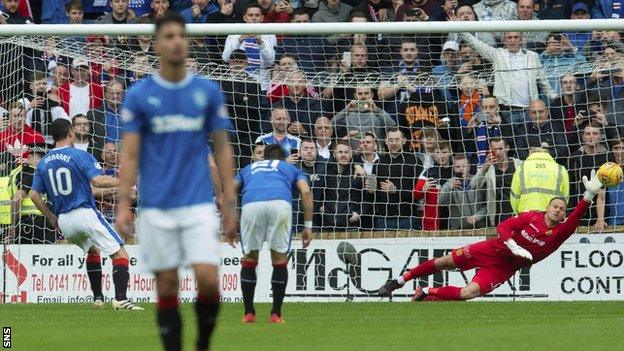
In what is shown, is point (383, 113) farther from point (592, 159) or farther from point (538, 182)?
point (592, 159)

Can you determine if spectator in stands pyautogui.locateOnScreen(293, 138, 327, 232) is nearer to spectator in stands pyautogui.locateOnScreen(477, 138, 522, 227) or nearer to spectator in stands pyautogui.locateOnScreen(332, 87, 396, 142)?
spectator in stands pyautogui.locateOnScreen(332, 87, 396, 142)

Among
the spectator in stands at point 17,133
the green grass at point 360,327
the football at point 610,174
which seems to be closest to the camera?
the green grass at point 360,327

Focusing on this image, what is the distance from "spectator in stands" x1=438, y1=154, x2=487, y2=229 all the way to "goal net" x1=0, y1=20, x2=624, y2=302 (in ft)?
0.07

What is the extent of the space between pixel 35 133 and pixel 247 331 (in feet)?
23.2

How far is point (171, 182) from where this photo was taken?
8570 millimetres

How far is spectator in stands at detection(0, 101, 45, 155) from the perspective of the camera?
18906 mm

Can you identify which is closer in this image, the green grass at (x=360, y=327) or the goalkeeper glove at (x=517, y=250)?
the green grass at (x=360, y=327)

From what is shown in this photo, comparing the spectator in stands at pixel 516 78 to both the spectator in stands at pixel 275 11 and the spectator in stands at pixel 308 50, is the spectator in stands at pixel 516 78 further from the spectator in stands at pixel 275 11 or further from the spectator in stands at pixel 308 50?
the spectator in stands at pixel 275 11

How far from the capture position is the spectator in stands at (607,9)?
21609 mm

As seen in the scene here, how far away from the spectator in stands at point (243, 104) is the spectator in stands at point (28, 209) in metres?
2.74

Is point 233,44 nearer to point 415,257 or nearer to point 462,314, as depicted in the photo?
point 415,257

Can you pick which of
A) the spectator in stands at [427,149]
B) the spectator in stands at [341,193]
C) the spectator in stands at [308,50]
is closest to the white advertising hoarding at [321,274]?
the spectator in stands at [341,193]

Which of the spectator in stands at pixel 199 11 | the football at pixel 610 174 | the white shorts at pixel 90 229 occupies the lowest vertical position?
the white shorts at pixel 90 229

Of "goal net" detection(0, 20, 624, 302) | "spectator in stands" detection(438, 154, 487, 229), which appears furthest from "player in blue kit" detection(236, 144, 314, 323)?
"spectator in stands" detection(438, 154, 487, 229)
